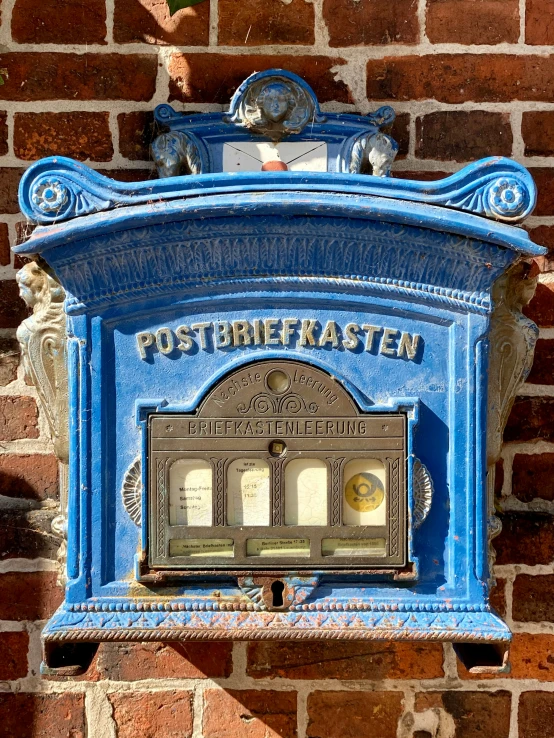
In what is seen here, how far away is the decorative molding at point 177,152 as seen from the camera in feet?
4.44

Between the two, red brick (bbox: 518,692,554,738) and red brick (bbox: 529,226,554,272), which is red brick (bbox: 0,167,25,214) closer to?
red brick (bbox: 529,226,554,272)

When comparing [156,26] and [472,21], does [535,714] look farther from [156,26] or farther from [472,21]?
[156,26]

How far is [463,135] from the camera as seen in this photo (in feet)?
→ 4.67

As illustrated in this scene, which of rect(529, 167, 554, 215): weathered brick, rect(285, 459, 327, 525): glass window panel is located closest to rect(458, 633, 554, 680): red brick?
rect(285, 459, 327, 525): glass window panel

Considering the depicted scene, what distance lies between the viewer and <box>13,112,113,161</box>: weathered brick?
141cm

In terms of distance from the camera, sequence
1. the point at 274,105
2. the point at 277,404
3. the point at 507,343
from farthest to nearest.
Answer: the point at 274,105, the point at 507,343, the point at 277,404

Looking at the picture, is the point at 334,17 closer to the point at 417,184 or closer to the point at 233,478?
the point at 417,184

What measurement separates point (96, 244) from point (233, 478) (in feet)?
1.20

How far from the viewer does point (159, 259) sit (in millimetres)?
1086

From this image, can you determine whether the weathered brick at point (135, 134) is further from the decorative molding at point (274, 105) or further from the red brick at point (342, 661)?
the red brick at point (342, 661)

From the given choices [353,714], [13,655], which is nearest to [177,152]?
[13,655]

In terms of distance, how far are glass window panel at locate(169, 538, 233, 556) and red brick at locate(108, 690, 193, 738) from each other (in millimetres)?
479

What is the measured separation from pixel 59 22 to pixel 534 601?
4.37 ft

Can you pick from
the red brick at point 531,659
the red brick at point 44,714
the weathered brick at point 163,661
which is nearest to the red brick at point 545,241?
the red brick at point 531,659
